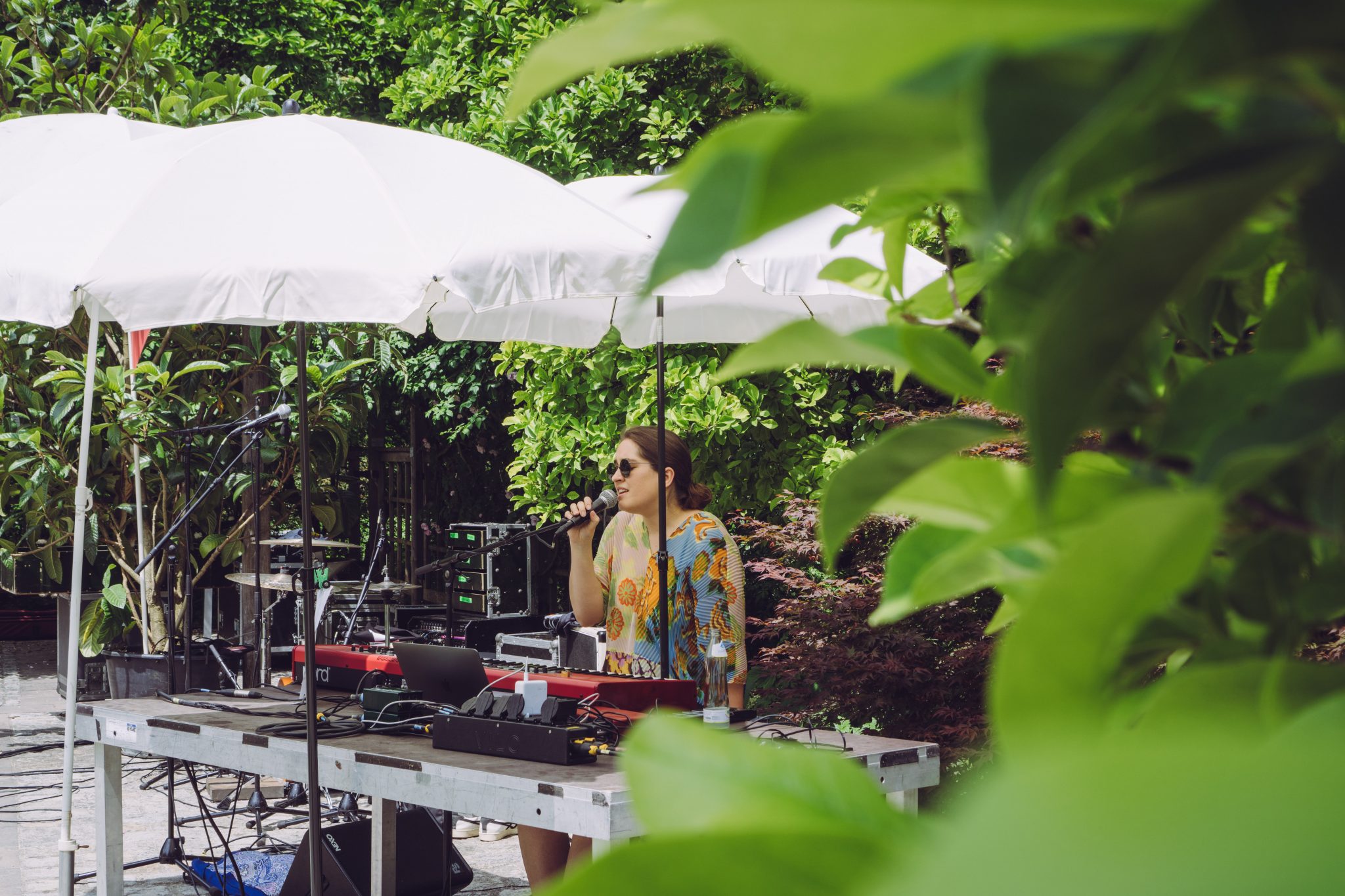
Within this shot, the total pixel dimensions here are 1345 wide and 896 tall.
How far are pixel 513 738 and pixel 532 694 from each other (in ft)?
0.50

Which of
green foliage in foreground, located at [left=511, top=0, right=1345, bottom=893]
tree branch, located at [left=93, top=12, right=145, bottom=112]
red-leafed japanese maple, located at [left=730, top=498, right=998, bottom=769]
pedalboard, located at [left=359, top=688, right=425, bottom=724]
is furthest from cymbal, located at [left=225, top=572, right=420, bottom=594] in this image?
green foliage in foreground, located at [left=511, top=0, right=1345, bottom=893]

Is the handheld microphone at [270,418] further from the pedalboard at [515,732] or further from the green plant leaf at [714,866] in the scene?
the green plant leaf at [714,866]

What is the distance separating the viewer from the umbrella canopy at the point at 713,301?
4328 mm

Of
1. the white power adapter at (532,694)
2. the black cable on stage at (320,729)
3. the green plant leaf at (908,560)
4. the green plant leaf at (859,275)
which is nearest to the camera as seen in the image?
the green plant leaf at (908,560)

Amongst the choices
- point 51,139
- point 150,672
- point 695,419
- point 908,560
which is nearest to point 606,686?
point 908,560

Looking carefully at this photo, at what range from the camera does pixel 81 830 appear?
6.57m

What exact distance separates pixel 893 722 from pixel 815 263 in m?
2.57

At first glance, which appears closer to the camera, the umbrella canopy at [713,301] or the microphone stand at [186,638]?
the umbrella canopy at [713,301]

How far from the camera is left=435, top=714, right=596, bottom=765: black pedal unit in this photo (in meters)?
3.27

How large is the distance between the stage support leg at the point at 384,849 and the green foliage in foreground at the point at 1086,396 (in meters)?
3.81

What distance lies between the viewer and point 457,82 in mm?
9945

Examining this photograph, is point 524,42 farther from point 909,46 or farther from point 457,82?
point 909,46

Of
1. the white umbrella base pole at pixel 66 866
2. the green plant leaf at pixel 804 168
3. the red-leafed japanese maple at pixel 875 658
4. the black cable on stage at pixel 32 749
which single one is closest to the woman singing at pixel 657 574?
the red-leafed japanese maple at pixel 875 658

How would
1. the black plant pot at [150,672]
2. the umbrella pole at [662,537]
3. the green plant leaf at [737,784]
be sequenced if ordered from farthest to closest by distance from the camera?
1. the black plant pot at [150,672]
2. the umbrella pole at [662,537]
3. the green plant leaf at [737,784]
